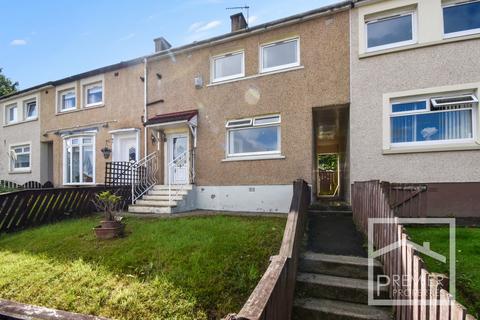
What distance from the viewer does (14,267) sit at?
591 cm

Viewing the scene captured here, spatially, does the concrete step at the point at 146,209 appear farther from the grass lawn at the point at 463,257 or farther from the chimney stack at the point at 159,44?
the chimney stack at the point at 159,44

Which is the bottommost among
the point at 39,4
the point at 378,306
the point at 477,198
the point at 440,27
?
the point at 378,306

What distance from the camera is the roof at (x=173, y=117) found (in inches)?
425

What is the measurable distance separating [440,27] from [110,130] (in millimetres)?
13300

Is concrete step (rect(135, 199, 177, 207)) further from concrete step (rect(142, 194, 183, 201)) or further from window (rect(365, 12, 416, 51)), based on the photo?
window (rect(365, 12, 416, 51))

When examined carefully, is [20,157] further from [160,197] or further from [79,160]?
[160,197]

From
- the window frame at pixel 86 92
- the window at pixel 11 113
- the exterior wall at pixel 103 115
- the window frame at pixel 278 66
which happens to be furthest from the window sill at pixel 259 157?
the window at pixel 11 113

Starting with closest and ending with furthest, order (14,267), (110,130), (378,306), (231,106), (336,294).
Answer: (378,306) → (336,294) → (14,267) → (231,106) → (110,130)

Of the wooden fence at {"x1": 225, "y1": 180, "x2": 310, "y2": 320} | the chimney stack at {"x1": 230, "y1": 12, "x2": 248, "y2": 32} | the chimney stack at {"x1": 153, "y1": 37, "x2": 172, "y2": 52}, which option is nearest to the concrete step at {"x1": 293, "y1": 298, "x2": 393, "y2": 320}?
the wooden fence at {"x1": 225, "y1": 180, "x2": 310, "y2": 320}

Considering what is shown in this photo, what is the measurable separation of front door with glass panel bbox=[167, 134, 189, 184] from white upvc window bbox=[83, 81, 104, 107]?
5.06 metres

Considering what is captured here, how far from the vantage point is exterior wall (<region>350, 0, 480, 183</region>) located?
7.40m

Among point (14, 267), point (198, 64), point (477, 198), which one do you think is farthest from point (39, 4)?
point (477, 198)

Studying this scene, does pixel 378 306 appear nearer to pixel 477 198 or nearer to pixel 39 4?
pixel 477 198

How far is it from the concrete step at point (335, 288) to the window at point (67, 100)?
15.3m
